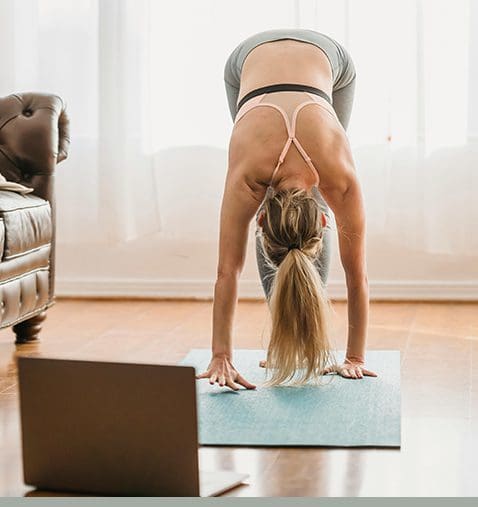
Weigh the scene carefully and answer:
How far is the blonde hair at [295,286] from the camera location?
2684 millimetres

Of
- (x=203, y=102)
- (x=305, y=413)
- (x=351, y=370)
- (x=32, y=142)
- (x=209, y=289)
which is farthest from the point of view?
(x=209, y=289)

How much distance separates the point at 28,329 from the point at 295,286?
124 centimetres

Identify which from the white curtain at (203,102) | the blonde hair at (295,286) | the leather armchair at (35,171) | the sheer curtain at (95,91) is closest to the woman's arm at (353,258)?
the blonde hair at (295,286)

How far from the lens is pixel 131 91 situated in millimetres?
4512

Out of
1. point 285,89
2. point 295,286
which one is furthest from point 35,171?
point 295,286

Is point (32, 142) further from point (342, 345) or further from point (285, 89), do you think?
point (342, 345)

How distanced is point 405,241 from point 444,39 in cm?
82

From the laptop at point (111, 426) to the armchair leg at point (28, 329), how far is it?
1.66 metres

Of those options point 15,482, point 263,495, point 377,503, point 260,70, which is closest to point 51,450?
point 15,482

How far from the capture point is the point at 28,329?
11.8 ft

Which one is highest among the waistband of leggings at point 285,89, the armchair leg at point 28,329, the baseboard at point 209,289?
the waistband of leggings at point 285,89

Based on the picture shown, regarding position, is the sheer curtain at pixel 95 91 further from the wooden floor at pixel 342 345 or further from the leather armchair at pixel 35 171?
the leather armchair at pixel 35 171

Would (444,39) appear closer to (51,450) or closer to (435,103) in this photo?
(435,103)

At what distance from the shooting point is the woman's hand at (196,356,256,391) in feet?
9.25
